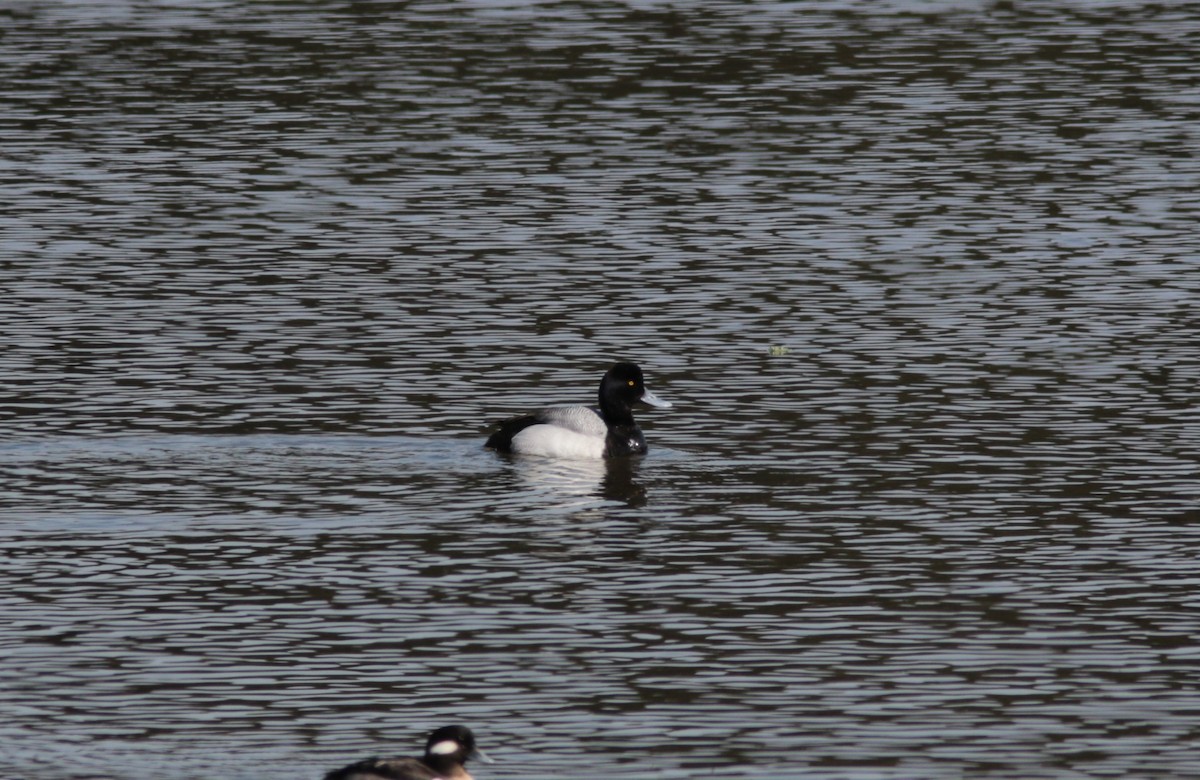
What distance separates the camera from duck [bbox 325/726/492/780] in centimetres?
1074

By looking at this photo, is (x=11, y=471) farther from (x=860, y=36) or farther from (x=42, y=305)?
(x=860, y=36)

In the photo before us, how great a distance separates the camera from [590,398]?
20719 mm

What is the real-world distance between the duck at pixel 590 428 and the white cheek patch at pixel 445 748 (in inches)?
308

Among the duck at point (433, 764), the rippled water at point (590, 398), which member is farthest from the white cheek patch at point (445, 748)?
the rippled water at point (590, 398)

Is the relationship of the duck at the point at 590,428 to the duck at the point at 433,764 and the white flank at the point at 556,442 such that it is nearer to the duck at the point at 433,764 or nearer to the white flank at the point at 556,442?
the white flank at the point at 556,442

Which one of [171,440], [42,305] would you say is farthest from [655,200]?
[171,440]

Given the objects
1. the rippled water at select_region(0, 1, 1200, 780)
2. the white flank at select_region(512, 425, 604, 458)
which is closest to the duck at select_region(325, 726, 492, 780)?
the rippled water at select_region(0, 1, 1200, 780)

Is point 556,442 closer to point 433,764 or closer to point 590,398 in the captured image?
point 590,398

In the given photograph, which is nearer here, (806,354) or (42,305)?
(806,354)

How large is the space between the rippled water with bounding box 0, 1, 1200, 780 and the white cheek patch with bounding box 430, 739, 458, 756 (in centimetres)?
73

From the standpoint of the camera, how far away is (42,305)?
23.5 m

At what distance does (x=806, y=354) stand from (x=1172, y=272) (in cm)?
466

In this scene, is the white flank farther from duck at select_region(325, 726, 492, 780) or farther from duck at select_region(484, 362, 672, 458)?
duck at select_region(325, 726, 492, 780)

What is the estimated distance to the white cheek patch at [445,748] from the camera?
35.8 ft
